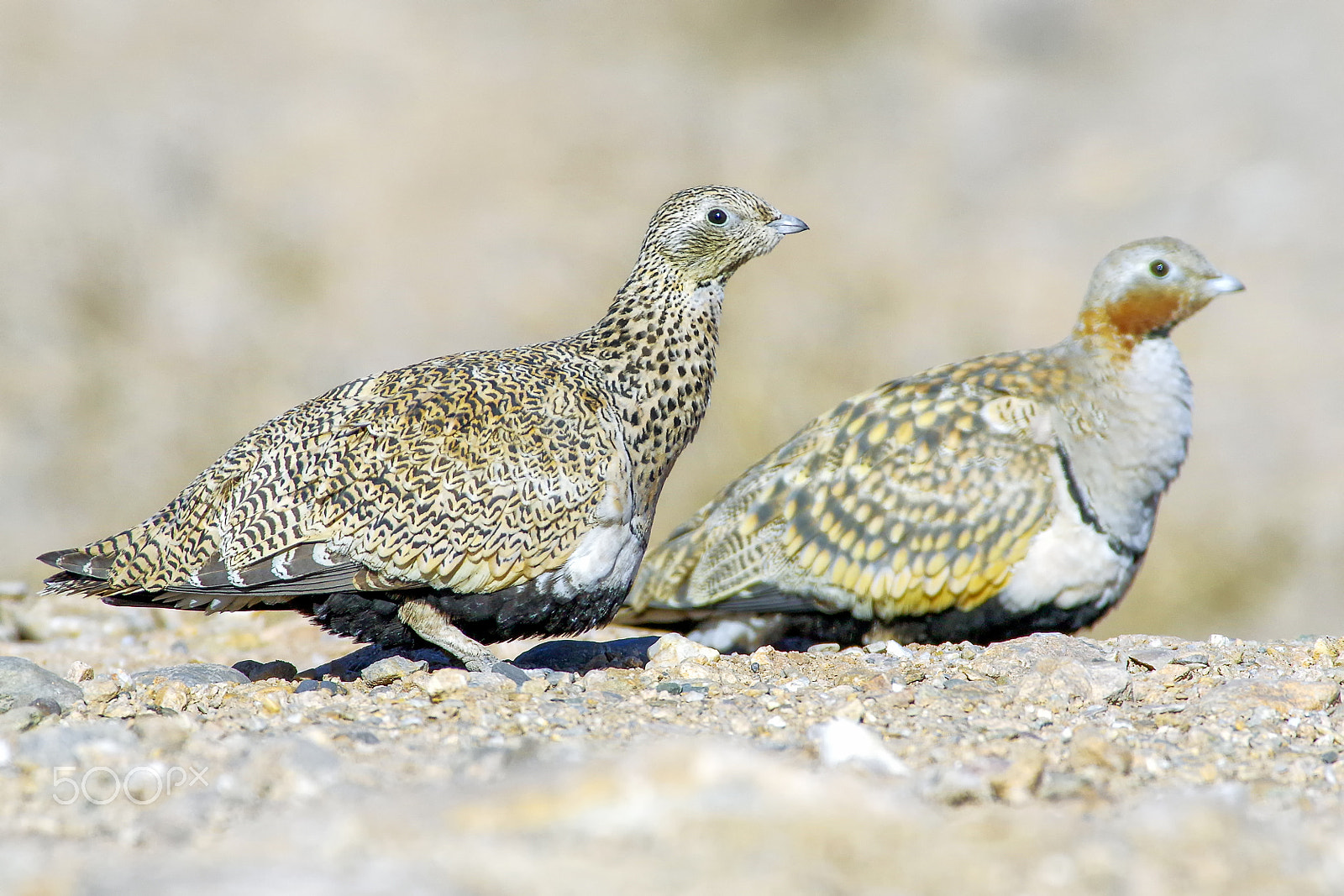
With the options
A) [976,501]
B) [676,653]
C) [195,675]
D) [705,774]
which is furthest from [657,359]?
[705,774]

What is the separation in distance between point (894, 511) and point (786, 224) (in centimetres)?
150

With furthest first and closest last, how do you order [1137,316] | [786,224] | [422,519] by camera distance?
[1137,316] < [786,224] < [422,519]

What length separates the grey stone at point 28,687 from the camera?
202 inches

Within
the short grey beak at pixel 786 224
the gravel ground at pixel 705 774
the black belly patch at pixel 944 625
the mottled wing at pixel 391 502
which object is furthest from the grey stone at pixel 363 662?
the short grey beak at pixel 786 224

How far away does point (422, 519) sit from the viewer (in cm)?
565

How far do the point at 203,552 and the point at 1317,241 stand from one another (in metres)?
15.4

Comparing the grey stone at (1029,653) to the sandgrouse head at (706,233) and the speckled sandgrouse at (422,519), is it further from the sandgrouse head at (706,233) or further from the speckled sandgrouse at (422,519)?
the sandgrouse head at (706,233)

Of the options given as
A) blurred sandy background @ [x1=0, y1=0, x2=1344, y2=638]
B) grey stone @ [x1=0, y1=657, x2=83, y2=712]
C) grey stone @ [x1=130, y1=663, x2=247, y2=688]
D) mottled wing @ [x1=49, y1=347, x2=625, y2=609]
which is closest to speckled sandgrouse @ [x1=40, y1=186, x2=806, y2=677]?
mottled wing @ [x1=49, y1=347, x2=625, y2=609]

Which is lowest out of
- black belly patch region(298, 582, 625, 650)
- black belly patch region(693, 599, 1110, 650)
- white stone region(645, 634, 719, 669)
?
black belly patch region(693, 599, 1110, 650)

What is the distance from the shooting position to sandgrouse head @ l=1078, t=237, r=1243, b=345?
23.5ft

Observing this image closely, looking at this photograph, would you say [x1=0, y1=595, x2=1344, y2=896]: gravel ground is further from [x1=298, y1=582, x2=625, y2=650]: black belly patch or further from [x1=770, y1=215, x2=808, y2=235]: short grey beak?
[x1=770, y1=215, x2=808, y2=235]: short grey beak

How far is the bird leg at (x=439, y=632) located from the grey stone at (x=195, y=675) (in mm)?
733

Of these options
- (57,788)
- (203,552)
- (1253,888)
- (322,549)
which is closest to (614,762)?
(1253,888)

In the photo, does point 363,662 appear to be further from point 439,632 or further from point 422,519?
point 422,519
